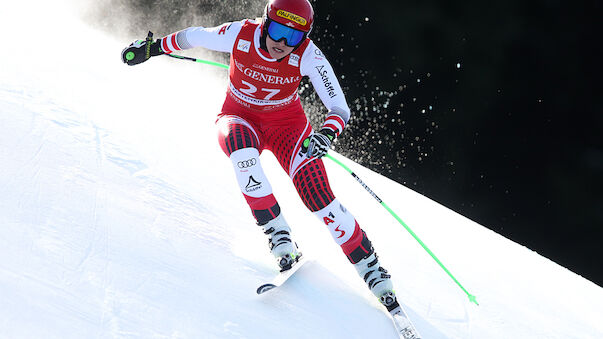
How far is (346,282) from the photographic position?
346 cm

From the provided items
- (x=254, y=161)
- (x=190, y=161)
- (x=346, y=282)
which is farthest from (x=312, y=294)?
(x=190, y=161)

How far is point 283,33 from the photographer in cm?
314

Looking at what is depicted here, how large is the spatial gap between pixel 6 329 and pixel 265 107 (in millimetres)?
1924

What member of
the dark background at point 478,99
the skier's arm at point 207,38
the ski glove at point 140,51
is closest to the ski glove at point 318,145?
the skier's arm at point 207,38

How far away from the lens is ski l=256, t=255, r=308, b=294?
9.65 ft

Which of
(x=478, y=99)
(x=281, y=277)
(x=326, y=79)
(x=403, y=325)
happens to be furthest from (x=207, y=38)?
(x=478, y=99)

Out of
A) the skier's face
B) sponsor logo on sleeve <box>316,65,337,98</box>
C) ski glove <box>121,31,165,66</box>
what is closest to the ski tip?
sponsor logo on sleeve <box>316,65,337,98</box>

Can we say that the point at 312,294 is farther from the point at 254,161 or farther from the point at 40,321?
the point at 40,321

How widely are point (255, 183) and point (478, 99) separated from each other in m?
8.30

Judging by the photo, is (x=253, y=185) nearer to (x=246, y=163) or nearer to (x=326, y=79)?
(x=246, y=163)

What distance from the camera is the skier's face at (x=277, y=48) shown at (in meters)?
3.19

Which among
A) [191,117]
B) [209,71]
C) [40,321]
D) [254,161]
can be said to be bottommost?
[40,321]

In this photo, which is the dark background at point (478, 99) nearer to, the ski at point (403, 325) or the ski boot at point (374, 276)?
the ski boot at point (374, 276)

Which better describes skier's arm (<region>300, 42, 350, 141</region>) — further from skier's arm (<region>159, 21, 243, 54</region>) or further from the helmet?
skier's arm (<region>159, 21, 243, 54</region>)
